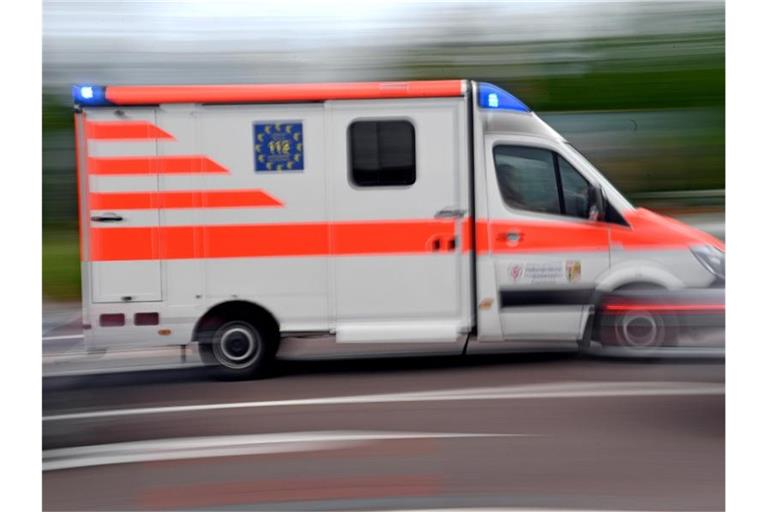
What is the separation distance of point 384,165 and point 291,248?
2.73 ft

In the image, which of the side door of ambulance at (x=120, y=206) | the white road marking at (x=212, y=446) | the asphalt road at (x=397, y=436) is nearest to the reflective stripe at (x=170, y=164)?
the side door of ambulance at (x=120, y=206)

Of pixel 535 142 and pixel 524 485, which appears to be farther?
pixel 535 142

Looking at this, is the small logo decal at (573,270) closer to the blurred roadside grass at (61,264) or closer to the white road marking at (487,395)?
the white road marking at (487,395)

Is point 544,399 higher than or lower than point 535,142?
lower

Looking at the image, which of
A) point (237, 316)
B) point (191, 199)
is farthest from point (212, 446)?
point (191, 199)

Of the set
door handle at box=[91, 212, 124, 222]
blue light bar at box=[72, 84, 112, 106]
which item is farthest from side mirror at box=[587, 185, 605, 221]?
blue light bar at box=[72, 84, 112, 106]

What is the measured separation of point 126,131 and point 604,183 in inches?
126

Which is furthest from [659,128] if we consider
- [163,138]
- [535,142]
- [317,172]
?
[163,138]

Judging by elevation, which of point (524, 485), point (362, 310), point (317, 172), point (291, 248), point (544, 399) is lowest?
point (524, 485)

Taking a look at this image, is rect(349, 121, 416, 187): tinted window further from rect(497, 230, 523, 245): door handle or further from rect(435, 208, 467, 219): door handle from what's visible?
rect(497, 230, 523, 245): door handle

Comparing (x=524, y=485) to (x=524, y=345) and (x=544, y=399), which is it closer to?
(x=544, y=399)

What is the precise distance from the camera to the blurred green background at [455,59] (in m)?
6.43

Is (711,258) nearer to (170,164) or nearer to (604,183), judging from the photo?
(604,183)

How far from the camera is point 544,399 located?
6586mm
